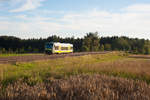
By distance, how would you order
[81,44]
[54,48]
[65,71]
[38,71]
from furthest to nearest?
[81,44], [54,48], [38,71], [65,71]

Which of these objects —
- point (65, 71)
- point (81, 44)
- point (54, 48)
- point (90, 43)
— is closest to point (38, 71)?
point (65, 71)

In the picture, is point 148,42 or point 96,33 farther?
point 96,33

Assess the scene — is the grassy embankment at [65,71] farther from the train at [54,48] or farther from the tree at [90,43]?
the tree at [90,43]

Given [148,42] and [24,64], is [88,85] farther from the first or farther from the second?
[148,42]

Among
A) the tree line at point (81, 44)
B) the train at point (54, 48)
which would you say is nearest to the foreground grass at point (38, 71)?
the train at point (54, 48)

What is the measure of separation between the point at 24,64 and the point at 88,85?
13.7 m

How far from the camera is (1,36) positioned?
7981 centimetres

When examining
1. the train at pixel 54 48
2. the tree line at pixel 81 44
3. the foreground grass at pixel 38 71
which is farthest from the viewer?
the tree line at pixel 81 44

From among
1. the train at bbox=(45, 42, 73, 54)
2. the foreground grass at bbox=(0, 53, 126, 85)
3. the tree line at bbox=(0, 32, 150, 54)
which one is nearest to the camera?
the foreground grass at bbox=(0, 53, 126, 85)

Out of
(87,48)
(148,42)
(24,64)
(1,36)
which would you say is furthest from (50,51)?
(1,36)

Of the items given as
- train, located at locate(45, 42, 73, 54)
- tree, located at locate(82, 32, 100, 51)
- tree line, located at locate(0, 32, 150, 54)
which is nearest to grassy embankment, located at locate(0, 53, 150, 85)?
train, located at locate(45, 42, 73, 54)

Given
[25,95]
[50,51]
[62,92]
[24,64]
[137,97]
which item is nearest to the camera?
[137,97]

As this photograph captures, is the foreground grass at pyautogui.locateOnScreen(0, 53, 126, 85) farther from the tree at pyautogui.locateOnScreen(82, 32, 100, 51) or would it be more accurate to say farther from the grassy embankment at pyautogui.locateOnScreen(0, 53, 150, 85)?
the tree at pyautogui.locateOnScreen(82, 32, 100, 51)

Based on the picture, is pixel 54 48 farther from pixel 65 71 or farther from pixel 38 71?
pixel 65 71
